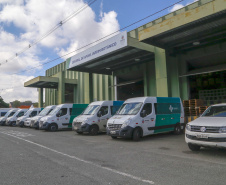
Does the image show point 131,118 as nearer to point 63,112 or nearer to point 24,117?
point 63,112

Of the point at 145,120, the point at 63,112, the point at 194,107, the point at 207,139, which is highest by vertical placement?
the point at 194,107

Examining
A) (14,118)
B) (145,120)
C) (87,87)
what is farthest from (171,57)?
(14,118)

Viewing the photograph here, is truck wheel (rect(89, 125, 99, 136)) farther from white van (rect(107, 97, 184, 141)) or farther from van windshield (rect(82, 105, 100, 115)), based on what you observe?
white van (rect(107, 97, 184, 141))

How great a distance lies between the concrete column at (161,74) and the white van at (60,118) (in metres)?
6.70

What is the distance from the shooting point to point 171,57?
58.3ft

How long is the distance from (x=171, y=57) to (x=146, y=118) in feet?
28.4

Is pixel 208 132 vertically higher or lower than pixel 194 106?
lower

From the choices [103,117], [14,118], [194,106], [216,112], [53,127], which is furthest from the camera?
[14,118]

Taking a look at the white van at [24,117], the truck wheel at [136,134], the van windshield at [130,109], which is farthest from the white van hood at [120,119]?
the white van at [24,117]

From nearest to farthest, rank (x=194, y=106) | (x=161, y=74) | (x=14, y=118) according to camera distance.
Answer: (x=194, y=106), (x=161, y=74), (x=14, y=118)

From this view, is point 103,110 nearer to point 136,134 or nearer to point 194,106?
point 136,134

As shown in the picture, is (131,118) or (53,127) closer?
(131,118)

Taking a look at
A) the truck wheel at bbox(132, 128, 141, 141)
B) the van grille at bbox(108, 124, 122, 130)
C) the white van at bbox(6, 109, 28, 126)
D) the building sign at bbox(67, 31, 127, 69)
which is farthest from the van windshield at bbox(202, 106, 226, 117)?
the white van at bbox(6, 109, 28, 126)

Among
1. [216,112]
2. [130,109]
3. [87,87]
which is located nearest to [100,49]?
[130,109]
